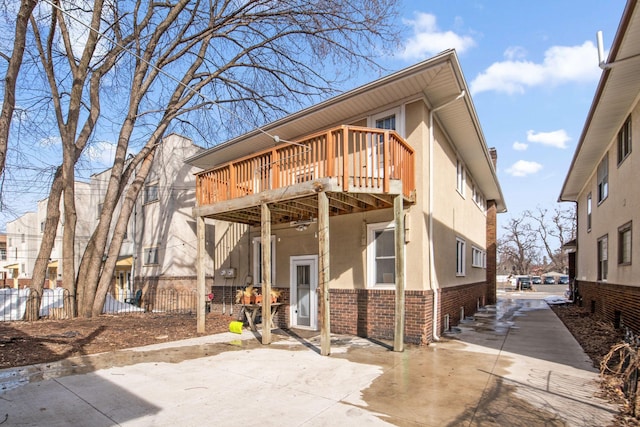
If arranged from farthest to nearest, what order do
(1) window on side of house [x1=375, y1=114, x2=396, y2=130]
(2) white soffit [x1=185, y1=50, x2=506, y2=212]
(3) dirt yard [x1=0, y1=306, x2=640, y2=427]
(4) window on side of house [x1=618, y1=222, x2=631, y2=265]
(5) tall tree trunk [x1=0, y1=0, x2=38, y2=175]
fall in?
(5) tall tree trunk [x1=0, y1=0, x2=38, y2=175] < (1) window on side of house [x1=375, y1=114, x2=396, y2=130] < (4) window on side of house [x1=618, y1=222, x2=631, y2=265] < (2) white soffit [x1=185, y1=50, x2=506, y2=212] < (3) dirt yard [x1=0, y1=306, x2=640, y2=427]

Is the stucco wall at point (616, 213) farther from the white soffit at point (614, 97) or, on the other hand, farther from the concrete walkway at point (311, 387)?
the concrete walkway at point (311, 387)

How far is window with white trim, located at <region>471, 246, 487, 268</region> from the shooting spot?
47.1 feet

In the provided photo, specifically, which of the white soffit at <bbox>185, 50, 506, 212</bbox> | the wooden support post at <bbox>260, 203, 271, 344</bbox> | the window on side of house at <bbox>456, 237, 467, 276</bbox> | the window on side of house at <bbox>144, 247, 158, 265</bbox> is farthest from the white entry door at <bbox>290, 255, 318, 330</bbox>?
the window on side of house at <bbox>144, 247, 158, 265</bbox>

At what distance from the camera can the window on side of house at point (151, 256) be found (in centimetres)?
1744

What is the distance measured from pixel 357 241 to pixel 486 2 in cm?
627

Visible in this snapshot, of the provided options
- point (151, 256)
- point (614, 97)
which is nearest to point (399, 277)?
point (614, 97)

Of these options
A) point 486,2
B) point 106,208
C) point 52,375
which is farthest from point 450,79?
point 106,208

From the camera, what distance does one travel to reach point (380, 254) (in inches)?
341

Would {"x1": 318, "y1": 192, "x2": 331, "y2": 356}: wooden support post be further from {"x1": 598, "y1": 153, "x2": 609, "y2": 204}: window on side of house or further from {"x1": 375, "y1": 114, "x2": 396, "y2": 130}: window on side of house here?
{"x1": 598, "y1": 153, "x2": 609, "y2": 204}: window on side of house

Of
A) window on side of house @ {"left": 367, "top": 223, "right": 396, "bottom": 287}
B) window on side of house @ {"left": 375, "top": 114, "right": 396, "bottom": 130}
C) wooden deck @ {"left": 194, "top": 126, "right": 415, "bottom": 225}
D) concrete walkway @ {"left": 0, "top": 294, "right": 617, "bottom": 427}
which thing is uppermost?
window on side of house @ {"left": 375, "top": 114, "right": 396, "bottom": 130}

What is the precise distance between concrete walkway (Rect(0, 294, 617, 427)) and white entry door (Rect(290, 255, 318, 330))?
201 centimetres

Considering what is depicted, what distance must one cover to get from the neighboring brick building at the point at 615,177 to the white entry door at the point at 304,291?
7184 millimetres

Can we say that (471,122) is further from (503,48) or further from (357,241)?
(357,241)

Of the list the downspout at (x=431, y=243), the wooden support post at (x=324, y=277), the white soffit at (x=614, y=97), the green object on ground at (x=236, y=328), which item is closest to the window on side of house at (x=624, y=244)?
the white soffit at (x=614, y=97)
